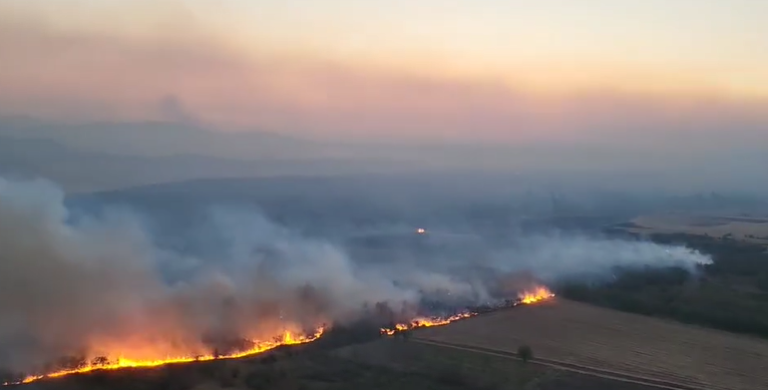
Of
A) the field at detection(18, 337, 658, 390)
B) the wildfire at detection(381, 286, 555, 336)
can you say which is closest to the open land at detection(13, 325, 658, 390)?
the field at detection(18, 337, 658, 390)

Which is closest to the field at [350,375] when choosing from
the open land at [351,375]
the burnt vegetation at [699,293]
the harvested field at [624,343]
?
the open land at [351,375]

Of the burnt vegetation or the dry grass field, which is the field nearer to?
the burnt vegetation

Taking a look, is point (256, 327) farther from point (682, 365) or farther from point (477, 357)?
point (682, 365)

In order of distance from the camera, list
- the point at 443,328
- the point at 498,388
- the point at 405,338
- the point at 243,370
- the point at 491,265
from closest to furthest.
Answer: the point at 498,388, the point at 243,370, the point at 405,338, the point at 443,328, the point at 491,265

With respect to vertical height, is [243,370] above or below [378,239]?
below

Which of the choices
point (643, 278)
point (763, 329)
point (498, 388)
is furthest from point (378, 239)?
point (498, 388)
